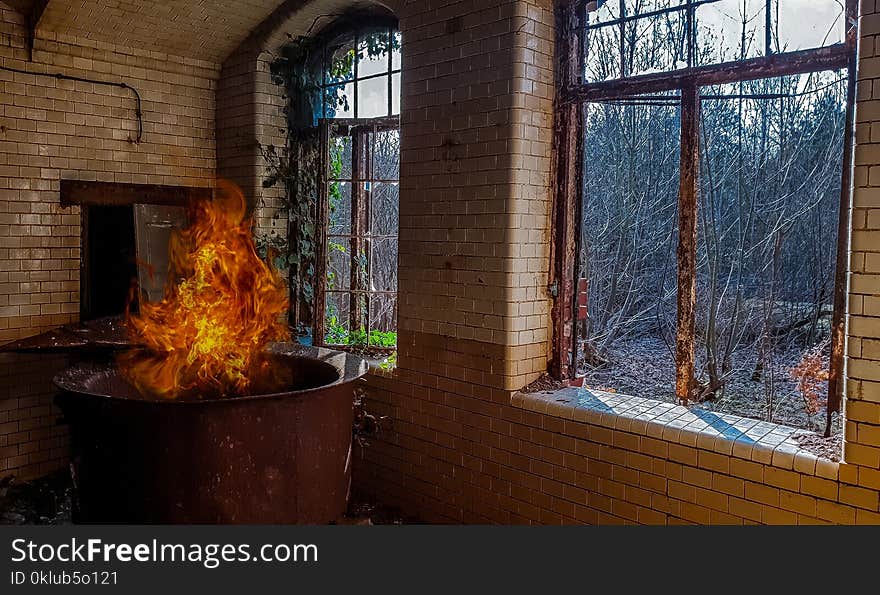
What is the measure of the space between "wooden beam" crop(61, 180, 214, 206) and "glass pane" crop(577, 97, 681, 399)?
3.70 m

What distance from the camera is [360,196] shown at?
20.3 ft

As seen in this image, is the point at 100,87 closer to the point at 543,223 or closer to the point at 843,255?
the point at 543,223

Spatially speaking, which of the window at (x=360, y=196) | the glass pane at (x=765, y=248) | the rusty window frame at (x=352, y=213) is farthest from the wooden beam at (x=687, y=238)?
the rusty window frame at (x=352, y=213)

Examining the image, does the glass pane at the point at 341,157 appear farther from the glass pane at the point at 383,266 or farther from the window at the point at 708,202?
the window at the point at 708,202

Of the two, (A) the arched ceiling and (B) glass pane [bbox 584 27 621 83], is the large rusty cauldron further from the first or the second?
(A) the arched ceiling

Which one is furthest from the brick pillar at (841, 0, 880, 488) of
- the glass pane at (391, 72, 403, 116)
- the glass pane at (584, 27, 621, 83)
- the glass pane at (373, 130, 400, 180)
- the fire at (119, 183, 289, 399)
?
the glass pane at (373, 130, 400, 180)

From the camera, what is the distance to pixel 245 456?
12.2 ft

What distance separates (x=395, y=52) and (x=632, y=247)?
3.20 metres

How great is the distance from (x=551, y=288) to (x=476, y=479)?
4.37 feet

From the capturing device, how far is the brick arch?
20.9ft

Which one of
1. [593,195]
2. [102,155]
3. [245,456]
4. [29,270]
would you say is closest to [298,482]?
[245,456]

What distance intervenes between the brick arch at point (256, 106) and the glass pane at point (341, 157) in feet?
2.15

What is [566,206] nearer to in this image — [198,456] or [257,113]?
[198,456]

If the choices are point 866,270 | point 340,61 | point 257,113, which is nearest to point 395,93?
point 340,61
